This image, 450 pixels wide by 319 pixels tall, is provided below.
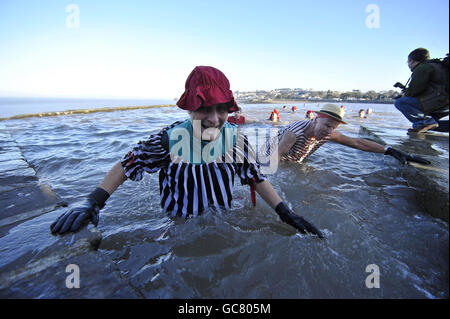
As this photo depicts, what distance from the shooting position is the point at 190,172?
1758 millimetres

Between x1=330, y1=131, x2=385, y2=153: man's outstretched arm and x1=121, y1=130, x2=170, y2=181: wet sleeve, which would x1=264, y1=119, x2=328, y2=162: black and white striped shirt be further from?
x1=121, y1=130, x2=170, y2=181: wet sleeve

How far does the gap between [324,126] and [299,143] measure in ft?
2.24

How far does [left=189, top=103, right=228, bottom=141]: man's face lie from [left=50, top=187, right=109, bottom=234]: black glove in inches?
38.3

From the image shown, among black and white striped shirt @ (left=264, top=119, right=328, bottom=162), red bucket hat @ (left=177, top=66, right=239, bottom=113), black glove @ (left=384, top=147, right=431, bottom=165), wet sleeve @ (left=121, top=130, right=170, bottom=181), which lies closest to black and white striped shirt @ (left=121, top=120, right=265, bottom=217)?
wet sleeve @ (left=121, top=130, right=170, bottom=181)

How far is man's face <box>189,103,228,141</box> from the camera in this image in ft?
4.98

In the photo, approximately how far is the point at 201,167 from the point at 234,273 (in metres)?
0.88

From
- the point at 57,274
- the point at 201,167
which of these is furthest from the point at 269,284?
the point at 57,274

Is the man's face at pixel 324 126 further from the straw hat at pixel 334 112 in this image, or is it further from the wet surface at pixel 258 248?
the wet surface at pixel 258 248

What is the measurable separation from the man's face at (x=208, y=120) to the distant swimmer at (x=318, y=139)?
2.41 m

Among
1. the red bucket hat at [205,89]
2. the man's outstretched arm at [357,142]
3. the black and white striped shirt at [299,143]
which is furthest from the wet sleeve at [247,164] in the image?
the man's outstretched arm at [357,142]

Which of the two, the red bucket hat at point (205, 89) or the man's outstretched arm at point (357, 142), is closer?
the red bucket hat at point (205, 89)

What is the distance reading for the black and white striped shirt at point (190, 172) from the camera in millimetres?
1739
